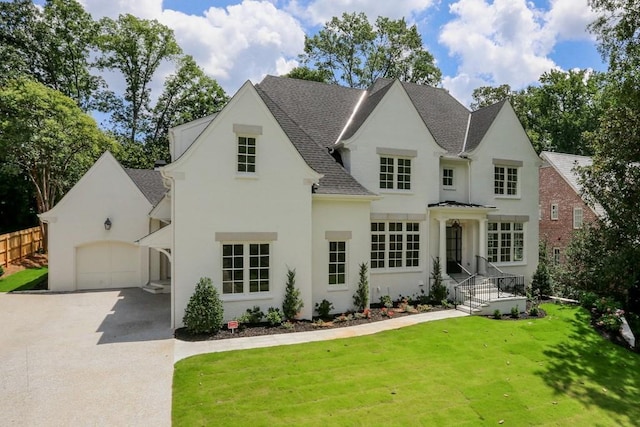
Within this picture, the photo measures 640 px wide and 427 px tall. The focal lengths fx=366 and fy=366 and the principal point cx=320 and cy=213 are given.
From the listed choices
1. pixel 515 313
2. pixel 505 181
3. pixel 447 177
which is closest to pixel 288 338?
pixel 515 313

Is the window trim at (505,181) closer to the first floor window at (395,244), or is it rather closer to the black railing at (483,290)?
the black railing at (483,290)

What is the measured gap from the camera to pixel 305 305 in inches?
562

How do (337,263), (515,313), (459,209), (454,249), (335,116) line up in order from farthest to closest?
1. (454,249)
2. (335,116)
3. (459,209)
4. (515,313)
5. (337,263)

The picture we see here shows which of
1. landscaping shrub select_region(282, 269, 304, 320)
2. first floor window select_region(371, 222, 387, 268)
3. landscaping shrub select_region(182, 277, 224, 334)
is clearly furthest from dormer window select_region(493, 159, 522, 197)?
landscaping shrub select_region(182, 277, 224, 334)

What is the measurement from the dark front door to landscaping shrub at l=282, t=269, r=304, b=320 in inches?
384

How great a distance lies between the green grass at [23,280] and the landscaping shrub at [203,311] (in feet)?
44.5

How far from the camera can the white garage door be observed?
20188 mm

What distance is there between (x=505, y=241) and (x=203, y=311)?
54.6 ft

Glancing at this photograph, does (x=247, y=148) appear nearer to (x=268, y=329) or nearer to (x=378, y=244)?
(x=268, y=329)

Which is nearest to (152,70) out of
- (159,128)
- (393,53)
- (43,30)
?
(159,128)

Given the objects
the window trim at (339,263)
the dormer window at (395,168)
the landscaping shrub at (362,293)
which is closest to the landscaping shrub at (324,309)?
the window trim at (339,263)

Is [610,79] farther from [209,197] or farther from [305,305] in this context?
[209,197]

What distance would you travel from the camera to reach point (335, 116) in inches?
780

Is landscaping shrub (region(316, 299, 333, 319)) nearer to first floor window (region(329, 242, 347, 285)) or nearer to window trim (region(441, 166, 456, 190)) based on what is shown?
first floor window (region(329, 242, 347, 285))
